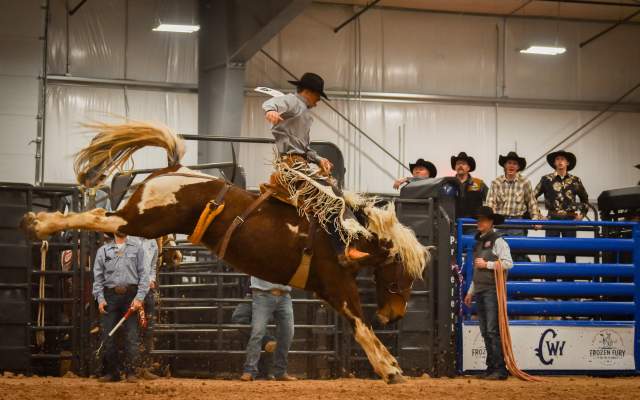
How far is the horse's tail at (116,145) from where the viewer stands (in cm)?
780

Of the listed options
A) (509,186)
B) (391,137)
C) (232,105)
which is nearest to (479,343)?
(509,186)

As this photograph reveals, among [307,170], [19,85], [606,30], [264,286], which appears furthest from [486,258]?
[606,30]

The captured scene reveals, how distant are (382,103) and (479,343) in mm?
9132

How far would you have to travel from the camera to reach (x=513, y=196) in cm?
1246

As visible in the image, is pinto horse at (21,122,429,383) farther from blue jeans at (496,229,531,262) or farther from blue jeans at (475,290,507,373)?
blue jeans at (496,229,531,262)

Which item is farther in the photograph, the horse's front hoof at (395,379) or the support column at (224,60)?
the support column at (224,60)

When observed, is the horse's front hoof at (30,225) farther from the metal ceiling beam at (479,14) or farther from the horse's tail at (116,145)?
the metal ceiling beam at (479,14)

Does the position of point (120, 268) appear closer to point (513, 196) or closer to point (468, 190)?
point (468, 190)

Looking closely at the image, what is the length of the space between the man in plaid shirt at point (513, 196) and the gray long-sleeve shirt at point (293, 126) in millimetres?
5117

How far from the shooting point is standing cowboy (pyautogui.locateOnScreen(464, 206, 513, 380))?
422 inches

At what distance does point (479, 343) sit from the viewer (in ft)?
37.5

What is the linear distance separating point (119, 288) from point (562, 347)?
5.39m

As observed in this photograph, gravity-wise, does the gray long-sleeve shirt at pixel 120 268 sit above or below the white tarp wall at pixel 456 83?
below

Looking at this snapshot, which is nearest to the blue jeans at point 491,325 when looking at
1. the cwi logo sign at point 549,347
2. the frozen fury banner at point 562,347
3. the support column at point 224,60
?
the frozen fury banner at point 562,347
